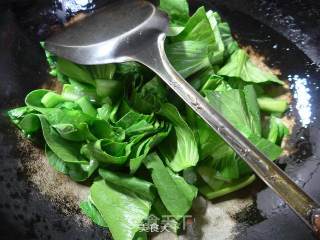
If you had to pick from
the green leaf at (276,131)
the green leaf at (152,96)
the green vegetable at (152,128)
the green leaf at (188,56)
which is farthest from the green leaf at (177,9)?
the green leaf at (276,131)

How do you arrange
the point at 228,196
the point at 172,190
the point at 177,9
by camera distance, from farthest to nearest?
the point at 177,9
the point at 228,196
the point at 172,190

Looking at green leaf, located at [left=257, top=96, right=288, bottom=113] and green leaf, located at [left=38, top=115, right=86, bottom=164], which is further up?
green leaf, located at [left=257, top=96, right=288, bottom=113]

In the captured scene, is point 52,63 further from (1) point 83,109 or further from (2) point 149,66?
(2) point 149,66

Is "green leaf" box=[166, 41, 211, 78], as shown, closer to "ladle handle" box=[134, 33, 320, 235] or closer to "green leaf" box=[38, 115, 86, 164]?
"ladle handle" box=[134, 33, 320, 235]

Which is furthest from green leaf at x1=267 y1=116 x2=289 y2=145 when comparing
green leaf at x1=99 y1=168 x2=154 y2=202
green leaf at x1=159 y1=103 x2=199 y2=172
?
green leaf at x1=99 y1=168 x2=154 y2=202

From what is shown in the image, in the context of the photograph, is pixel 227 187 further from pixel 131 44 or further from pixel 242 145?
pixel 131 44

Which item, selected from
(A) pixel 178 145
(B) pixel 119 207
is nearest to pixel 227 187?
(A) pixel 178 145
